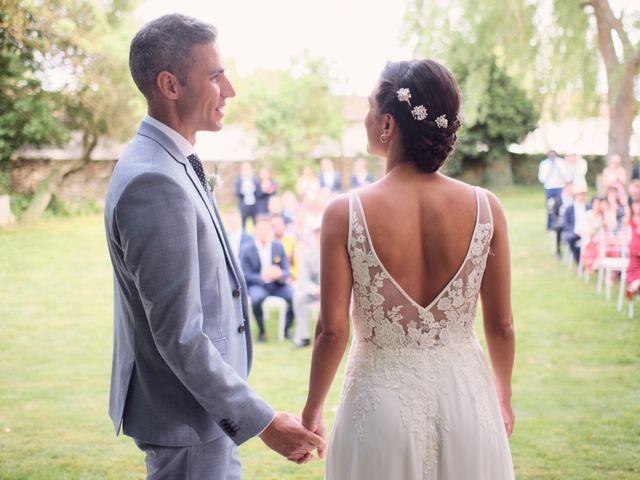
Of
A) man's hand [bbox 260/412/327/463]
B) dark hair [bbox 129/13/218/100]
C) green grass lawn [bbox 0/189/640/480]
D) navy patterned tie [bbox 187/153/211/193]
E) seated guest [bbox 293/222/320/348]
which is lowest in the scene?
green grass lawn [bbox 0/189/640/480]

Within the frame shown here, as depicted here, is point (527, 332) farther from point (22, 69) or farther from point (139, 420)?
point (22, 69)

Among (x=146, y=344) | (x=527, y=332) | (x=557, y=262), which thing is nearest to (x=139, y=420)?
(x=146, y=344)

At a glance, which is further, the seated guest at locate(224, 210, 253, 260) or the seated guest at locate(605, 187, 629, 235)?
the seated guest at locate(605, 187, 629, 235)

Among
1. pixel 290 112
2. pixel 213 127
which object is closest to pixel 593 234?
pixel 213 127

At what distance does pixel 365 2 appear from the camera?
1642 centimetres

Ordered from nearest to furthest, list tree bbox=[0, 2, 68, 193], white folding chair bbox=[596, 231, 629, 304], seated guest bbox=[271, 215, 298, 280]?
1. seated guest bbox=[271, 215, 298, 280]
2. tree bbox=[0, 2, 68, 193]
3. white folding chair bbox=[596, 231, 629, 304]

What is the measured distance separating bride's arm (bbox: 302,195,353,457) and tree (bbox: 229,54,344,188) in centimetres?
1639

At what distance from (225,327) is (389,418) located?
52 centimetres

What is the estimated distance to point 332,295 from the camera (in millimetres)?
1855

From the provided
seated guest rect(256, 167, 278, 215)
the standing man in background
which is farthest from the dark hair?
the standing man in background

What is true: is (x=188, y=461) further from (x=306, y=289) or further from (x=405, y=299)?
(x=306, y=289)

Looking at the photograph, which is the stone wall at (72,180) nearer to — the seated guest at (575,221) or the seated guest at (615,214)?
the seated guest at (575,221)

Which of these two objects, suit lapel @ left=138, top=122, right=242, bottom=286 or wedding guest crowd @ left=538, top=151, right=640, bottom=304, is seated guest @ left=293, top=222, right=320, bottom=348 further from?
suit lapel @ left=138, top=122, right=242, bottom=286

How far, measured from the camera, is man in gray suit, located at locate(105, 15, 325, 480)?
5.18ft
